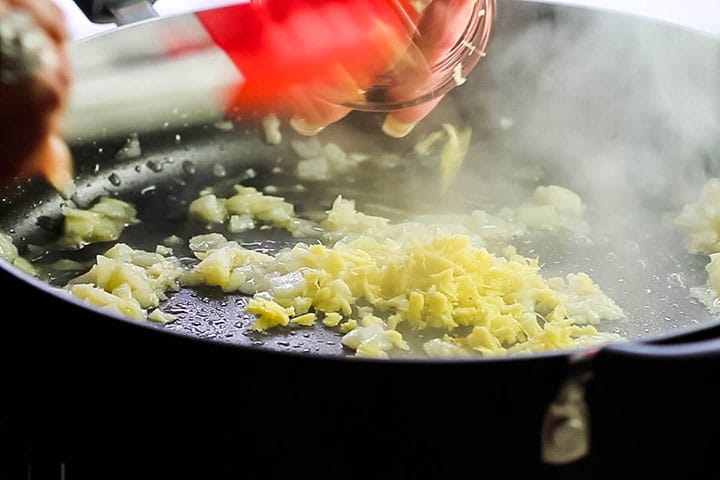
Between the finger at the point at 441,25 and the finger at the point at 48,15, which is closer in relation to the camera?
the finger at the point at 48,15

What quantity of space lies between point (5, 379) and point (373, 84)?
86 centimetres

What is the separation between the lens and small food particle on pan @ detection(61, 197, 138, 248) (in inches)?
67.4

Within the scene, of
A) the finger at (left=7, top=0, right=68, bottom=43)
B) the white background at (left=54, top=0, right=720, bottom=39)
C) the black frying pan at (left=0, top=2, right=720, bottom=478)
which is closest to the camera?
the black frying pan at (left=0, top=2, right=720, bottom=478)

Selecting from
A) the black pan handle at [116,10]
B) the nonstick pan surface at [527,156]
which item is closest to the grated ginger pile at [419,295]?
the nonstick pan surface at [527,156]


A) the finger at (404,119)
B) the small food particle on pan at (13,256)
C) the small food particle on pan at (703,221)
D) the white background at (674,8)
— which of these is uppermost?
the white background at (674,8)

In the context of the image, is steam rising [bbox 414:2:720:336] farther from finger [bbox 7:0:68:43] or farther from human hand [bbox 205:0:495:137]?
finger [bbox 7:0:68:43]

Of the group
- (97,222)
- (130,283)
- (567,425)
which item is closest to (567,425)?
(567,425)

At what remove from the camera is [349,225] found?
5.82 feet

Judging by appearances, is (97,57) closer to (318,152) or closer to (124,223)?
(124,223)

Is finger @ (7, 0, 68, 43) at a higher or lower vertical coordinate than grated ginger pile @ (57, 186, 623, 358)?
higher

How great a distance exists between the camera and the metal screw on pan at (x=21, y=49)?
1452 millimetres

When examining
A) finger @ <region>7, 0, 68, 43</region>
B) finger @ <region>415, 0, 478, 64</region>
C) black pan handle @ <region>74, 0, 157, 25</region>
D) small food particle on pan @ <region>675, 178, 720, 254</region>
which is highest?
finger @ <region>415, 0, 478, 64</region>

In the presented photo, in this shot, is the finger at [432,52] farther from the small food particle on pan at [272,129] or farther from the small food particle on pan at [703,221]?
the small food particle on pan at [703,221]

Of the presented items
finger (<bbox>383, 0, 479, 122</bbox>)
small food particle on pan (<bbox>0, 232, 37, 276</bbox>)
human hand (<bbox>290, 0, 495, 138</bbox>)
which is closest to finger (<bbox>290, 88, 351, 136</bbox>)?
human hand (<bbox>290, 0, 495, 138</bbox>)
